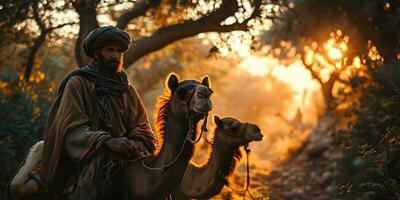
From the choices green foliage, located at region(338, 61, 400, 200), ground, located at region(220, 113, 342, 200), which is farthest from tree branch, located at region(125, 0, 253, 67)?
ground, located at region(220, 113, 342, 200)

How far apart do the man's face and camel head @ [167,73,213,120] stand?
564 mm

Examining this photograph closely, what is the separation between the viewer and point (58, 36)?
605 inches

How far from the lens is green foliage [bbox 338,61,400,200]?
271 inches

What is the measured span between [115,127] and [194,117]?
0.84 meters

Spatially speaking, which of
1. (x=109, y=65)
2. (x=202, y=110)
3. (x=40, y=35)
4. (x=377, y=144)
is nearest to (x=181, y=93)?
(x=202, y=110)

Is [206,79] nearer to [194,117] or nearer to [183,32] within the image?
[194,117]

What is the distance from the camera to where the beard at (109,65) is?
5734 millimetres

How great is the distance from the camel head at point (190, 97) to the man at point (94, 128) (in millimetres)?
521

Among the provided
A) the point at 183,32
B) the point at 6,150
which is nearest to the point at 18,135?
the point at 6,150

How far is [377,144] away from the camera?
42.9 ft

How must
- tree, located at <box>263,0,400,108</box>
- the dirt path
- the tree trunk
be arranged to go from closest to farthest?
1. the tree trunk
2. tree, located at <box>263,0,400,108</box>
3. the dirt path

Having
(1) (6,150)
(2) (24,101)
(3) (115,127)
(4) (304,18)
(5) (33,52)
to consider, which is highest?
(4) (304,18)

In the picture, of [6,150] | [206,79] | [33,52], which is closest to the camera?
[206,79]

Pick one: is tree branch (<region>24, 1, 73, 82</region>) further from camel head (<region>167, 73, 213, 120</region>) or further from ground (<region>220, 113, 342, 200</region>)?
camel head (<region>167, 73, 213, 120</region>)
